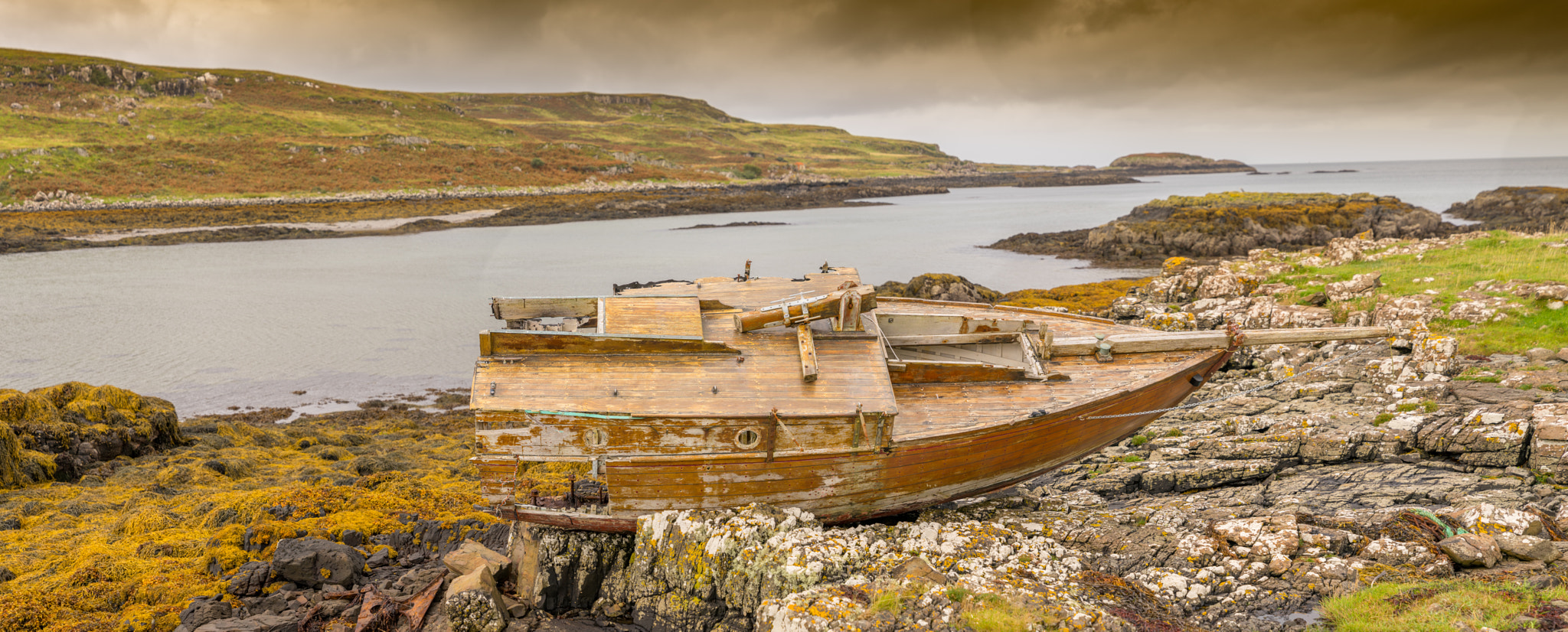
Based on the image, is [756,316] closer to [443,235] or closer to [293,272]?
[293,272]

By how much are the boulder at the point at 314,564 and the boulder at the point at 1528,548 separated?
14.3 metres

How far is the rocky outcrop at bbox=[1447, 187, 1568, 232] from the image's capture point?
45.7 metres

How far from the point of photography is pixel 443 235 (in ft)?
224

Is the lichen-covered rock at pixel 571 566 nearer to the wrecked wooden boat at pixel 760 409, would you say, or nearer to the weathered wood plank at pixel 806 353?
the wrecked wooden boat at pixel 760 409

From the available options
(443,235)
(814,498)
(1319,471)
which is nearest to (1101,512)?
(1319,471)

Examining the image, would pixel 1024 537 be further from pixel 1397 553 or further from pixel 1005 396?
pixel 1397 553

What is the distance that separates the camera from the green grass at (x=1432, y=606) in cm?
621

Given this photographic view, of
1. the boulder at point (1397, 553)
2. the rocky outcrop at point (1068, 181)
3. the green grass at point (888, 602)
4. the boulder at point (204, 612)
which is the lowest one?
the boulder at point (204, 612)

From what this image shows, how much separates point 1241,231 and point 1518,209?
30.5 meters

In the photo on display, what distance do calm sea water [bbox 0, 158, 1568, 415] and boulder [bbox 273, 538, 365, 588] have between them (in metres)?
Result: 15.1

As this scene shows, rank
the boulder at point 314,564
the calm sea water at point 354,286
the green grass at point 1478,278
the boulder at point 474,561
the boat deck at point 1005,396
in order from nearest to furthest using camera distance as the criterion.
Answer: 1. the boulder at point 474,561
2. the boat deck at point 1005,396
3. the boulder at point 314,564
4. the green grass at point 1478,278
5. the calm sea water at point 354,286

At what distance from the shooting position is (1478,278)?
16.2m

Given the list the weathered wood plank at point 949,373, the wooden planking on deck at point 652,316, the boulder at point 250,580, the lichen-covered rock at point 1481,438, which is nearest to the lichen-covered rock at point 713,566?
the wooden planking on deck at point 652,316

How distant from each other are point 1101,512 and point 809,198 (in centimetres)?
10151
